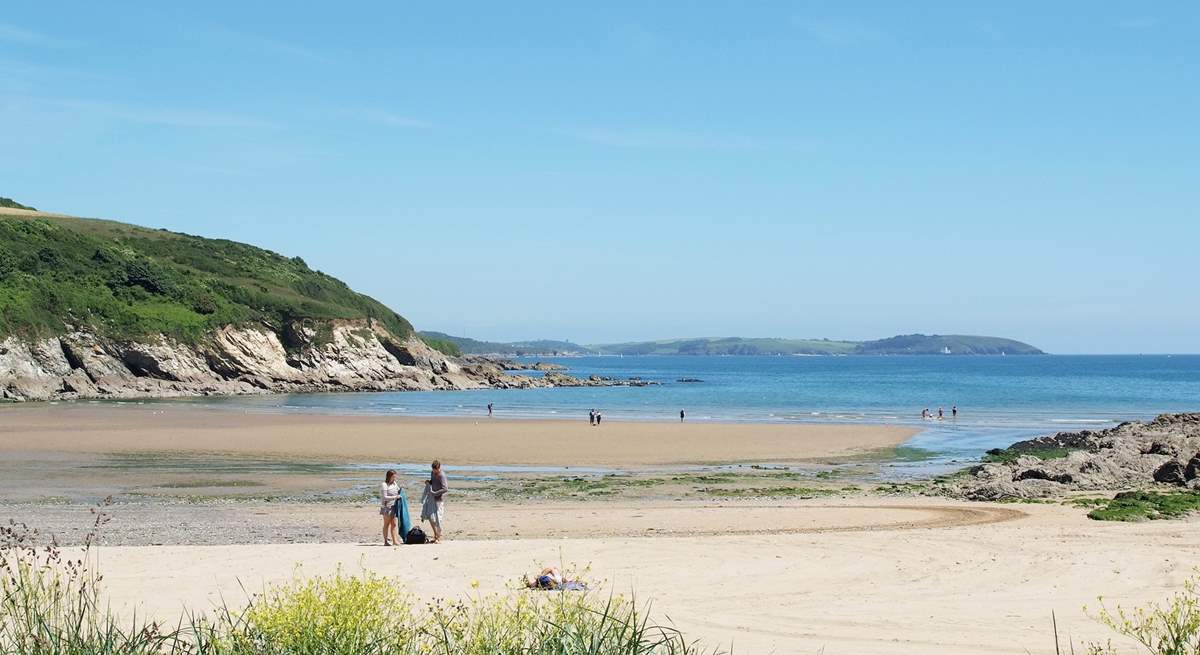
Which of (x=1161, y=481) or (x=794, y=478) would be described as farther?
(x=794, y=478)

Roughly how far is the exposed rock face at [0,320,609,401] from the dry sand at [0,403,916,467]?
17.3m

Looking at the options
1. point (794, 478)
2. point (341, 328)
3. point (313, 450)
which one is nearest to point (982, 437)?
point (794, 478)

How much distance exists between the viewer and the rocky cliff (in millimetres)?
79500

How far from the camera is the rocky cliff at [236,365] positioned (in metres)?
79.5

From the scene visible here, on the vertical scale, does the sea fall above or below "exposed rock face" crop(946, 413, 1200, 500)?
below

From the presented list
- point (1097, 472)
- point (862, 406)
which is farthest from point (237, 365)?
point (1097, 472)

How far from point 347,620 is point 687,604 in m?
5.93

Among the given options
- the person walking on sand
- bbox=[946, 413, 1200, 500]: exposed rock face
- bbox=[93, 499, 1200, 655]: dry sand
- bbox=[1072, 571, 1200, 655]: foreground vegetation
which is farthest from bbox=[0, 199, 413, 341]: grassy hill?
bbox=[1072, 571, 1200, 655]: foreground vegetation

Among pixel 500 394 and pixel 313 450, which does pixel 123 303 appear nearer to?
pixel 500 394

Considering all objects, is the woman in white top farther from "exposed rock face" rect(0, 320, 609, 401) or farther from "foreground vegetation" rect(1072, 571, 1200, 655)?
"exposed rock face" rect(0, 320, 609, 401)

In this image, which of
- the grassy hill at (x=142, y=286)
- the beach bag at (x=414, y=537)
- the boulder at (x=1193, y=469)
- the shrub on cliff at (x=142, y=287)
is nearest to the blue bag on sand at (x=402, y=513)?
the beach bag at (x=414, y=537)

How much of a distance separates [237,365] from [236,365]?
9 cm

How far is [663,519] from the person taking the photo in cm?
2156

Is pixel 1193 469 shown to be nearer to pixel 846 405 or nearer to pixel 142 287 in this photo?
pixel 846 405
